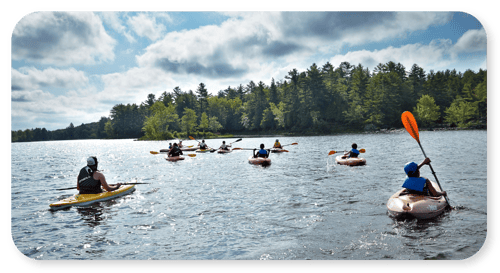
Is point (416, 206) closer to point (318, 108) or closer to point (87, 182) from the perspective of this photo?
point (87, 182)

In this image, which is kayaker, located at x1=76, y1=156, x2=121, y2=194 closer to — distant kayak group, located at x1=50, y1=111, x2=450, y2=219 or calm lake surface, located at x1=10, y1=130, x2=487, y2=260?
distant kayak group, located at x1=50, y1=111, x2=450, y2=219

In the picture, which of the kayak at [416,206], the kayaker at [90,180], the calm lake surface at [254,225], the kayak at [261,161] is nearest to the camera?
the calm lake surface at [254,225]

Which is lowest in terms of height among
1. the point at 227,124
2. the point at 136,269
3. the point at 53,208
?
the point at 53,208

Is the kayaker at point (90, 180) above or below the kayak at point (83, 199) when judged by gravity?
above

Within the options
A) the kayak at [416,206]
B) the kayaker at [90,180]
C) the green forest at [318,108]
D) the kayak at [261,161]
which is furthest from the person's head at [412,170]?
the green forest at [318,108]

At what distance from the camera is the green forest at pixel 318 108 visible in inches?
2250

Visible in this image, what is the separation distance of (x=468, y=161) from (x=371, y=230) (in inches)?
672

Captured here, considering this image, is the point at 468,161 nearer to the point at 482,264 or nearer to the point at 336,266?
the point at 482,264

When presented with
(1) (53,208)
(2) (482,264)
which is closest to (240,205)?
(1) (53,208)

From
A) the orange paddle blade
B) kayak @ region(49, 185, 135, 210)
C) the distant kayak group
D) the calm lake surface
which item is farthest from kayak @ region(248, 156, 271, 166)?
the orange paddle blade

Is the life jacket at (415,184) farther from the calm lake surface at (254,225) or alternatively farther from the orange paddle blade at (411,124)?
the orange paddle blade at (411,124)

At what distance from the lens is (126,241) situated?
6523mm

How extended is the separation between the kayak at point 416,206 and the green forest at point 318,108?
127 ft

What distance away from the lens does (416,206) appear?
7336 millimetres
